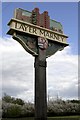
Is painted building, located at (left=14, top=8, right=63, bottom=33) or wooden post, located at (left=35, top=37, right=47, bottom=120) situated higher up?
painted building, located at (left=14, top=8, right=63, bottom=33)

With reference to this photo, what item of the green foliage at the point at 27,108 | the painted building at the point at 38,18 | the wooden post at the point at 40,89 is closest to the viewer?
the wooden post at the point at 40,89

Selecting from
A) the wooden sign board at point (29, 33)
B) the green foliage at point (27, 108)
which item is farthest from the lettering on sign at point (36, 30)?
the green foliage at point (27, 108)

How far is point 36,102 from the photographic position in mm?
4320

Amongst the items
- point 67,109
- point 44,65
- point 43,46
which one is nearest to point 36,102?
point 44,65

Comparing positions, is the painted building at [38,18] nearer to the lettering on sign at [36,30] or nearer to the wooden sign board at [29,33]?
the wooden sign board at [29,33]

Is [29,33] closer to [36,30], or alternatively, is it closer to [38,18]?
[36,30]

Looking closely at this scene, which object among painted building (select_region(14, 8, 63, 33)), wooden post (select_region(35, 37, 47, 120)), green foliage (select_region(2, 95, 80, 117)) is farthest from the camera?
green foliage (select_region(2, 95, 80, 117))

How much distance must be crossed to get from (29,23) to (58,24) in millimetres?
813

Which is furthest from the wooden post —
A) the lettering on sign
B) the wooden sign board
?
the lettering on sign

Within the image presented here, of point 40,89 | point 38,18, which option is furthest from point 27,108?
point 38,18

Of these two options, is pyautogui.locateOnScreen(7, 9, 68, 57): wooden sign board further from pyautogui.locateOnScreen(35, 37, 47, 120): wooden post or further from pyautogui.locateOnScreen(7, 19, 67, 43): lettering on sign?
pyautogui.locateOnScreen(35, 37, 47, 120): wooden post

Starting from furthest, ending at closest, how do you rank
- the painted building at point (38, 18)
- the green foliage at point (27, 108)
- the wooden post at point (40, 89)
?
the green foliage at point (27, 108) → the painted building at point (38, 18) → the wooden post at point (40, 89)

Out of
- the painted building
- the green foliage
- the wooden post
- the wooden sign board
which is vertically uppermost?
the painted building

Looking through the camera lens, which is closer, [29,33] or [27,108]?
[29,33]
